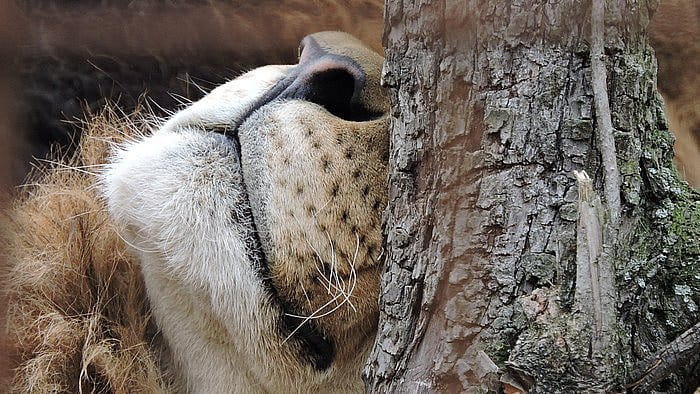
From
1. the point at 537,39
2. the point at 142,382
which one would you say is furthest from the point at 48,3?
the point at 537,39

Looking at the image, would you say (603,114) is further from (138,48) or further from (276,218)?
(138,48)

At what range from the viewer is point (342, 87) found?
5.53 ft

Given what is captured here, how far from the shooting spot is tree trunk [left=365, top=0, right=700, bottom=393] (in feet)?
3.82

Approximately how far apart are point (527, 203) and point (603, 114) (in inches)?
6.0

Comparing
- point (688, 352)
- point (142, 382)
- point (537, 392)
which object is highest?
point (688, 352)

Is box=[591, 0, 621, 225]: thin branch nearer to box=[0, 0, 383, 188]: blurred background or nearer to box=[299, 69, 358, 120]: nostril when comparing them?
Answer: box=[299, 69, 358, 120]: nostril

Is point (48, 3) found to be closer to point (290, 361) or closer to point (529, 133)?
point (290, 361)

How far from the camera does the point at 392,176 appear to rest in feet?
4.48

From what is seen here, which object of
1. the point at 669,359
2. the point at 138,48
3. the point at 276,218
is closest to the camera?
the point at 669,359

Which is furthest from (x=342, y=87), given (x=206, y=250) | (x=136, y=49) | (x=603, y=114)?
(x=603, y=114)

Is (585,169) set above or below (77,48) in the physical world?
above

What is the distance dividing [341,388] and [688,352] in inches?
29.3

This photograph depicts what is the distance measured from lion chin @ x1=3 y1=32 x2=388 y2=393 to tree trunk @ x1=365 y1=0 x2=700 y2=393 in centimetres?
32

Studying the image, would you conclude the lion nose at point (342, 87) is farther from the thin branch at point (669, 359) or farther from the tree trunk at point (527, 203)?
the thin branch at point (669, 359)
